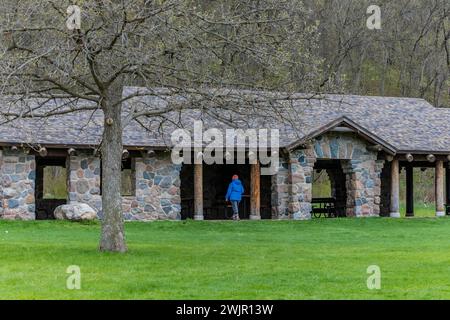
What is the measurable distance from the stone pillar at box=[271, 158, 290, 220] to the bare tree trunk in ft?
→ 37.7

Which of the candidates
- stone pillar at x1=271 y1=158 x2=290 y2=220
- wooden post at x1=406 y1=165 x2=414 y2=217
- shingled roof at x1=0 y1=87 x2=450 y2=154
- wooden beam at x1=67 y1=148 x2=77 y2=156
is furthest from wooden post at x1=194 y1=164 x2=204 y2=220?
wooden post at x1=406 y1=165 x2=414 y2=217

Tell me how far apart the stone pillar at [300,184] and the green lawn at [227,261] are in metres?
2.36

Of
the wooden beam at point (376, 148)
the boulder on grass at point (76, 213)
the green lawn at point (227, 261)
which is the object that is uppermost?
the wooden beam at point (376, 148)

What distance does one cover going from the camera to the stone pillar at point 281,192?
2742cm

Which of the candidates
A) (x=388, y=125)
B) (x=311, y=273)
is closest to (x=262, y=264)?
(x=311, y=273)

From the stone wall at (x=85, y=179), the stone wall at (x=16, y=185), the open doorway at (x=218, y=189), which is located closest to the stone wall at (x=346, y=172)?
the open doorway at (x=218, y=189)

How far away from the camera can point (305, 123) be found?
24984mm

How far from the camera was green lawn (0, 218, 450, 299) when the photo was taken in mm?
11867

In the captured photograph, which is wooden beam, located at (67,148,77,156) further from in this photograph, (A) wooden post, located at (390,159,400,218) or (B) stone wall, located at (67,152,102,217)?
(A) wooden post, located at (390,159,400,218)

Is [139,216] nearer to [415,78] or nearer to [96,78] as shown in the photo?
[96,78]

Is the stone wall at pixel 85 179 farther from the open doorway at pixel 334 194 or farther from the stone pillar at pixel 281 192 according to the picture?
the open doorway at pixel 334 194

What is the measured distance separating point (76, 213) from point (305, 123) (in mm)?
6646

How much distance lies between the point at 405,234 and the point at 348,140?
617cm

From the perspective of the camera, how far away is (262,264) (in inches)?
598
